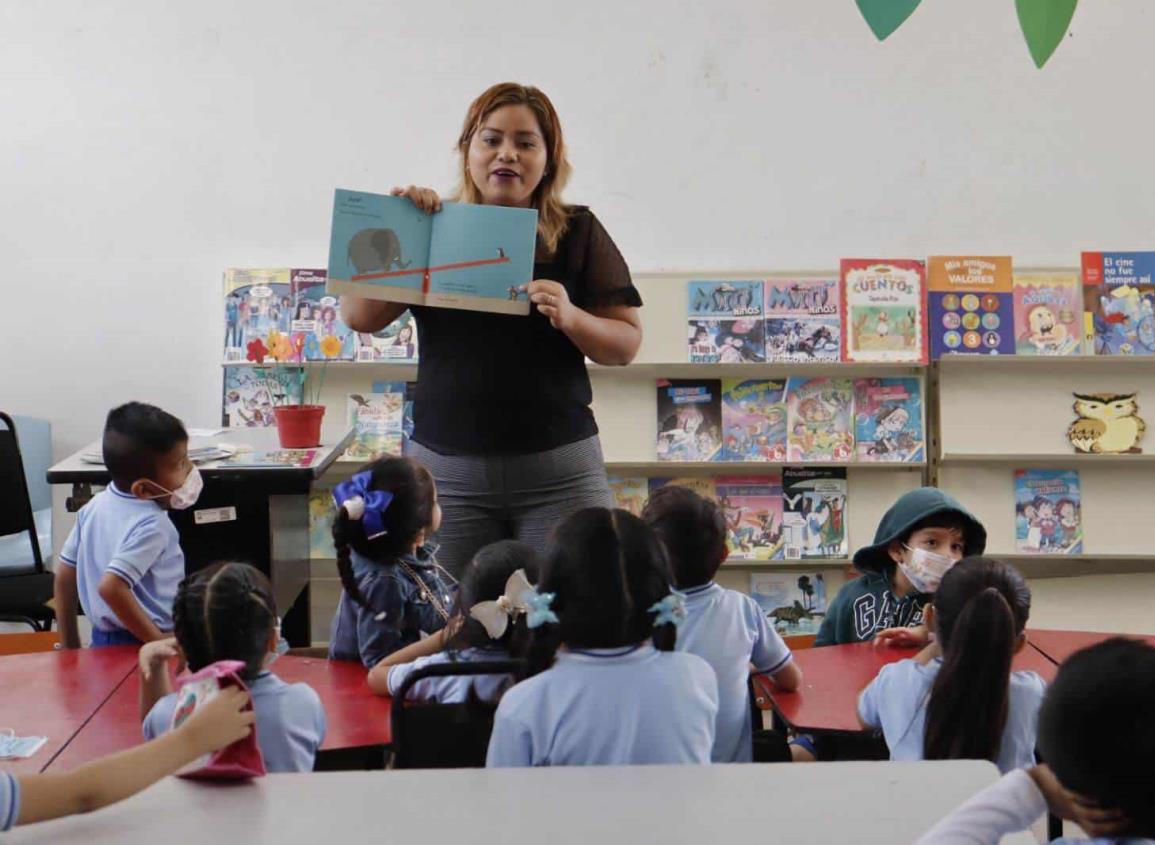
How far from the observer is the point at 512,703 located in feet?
5.01

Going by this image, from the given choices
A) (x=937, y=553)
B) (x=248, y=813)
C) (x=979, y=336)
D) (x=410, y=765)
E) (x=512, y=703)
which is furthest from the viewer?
(x=979, y=336)

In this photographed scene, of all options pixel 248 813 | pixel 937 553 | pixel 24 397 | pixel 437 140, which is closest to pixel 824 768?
pixel 248 813

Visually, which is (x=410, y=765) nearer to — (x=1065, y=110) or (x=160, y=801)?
(x=160, y=801)

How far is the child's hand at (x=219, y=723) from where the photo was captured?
4.06 ft

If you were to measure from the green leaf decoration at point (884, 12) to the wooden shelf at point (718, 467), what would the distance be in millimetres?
3067

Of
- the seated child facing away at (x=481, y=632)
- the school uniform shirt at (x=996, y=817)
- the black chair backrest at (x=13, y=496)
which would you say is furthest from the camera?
the black chair backrest at (x=13, y=496)

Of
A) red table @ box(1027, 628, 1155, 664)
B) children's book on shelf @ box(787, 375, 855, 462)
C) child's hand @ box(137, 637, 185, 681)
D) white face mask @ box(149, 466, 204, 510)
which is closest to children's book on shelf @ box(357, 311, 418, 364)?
children's book on shelf @ box(787, 375, 855, 462)

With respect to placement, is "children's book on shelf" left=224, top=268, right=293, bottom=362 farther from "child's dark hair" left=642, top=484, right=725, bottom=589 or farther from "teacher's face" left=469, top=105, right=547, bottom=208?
"child's dark hair" left=642, top=484, right=725, bottom=589

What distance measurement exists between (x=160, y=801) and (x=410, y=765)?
0.64 meters

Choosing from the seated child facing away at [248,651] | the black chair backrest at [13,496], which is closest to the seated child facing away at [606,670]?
the seated child facing away at [248,651]

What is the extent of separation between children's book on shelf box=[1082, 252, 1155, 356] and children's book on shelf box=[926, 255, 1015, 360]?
0.29 meters

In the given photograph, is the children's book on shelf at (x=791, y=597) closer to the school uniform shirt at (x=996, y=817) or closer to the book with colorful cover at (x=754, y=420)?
the book with colorful cover at (x=754, y=420)

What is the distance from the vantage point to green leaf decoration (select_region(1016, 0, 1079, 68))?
5.14 ft

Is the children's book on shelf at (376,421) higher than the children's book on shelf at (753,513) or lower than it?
higher
